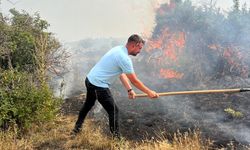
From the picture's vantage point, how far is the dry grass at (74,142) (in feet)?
18.7

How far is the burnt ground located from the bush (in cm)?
138

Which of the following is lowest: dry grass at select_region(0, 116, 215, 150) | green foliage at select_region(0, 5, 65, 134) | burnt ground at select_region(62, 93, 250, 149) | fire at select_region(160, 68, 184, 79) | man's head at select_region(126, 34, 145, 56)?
burnt ground at select_region(62, 93, 250, 149)

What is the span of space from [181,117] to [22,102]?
3818mm

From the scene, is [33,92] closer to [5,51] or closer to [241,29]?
[5,51]

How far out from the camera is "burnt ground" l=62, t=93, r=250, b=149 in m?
7.59

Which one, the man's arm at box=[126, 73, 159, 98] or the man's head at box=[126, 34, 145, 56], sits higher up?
the man's head at box=[126, 34, 145, 56]

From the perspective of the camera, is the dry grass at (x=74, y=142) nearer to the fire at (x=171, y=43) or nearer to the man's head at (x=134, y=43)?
the man's head at (x=134, y=43)

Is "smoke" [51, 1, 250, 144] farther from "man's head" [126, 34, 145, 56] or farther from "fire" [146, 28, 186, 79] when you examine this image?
"man's head" [126, 34, 145, 56]

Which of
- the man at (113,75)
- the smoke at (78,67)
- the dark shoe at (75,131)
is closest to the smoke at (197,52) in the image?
the smoke at (78,67)

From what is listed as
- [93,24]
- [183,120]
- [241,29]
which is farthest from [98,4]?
[183,120]

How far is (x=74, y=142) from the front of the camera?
21.1ft

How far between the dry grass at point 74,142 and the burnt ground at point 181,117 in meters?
0.67

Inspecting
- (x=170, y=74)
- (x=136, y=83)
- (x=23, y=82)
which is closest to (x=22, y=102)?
(x=23, y=82)

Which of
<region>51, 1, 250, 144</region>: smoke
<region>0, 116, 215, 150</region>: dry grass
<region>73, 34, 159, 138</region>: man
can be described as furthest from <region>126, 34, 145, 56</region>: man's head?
<region>51, 1, 250, 144</region>: smoke
